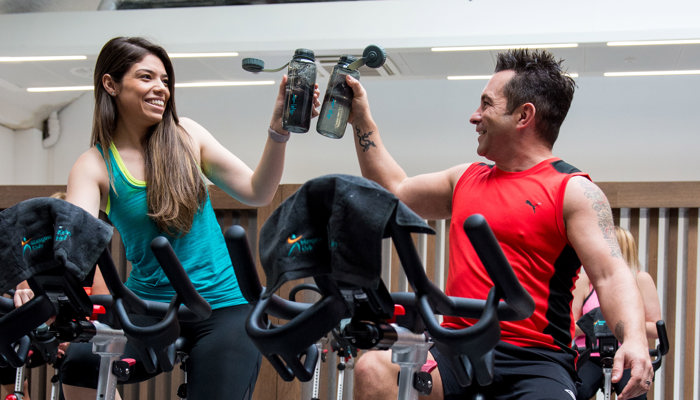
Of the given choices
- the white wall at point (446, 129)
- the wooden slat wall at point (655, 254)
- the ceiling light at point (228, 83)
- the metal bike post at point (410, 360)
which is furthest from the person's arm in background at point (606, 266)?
the ceiling light at point (228, 83)

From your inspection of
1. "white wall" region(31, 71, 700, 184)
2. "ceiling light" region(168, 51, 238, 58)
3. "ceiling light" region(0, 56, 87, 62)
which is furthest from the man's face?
"ceiling light" region(0, 56, 87, 62)

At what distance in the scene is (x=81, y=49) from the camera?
5.80m

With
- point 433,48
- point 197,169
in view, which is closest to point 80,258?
point 197,169

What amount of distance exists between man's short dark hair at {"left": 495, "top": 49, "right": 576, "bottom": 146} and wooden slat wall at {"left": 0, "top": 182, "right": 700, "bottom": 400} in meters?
2.16

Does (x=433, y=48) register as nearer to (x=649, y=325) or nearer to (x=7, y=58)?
(x=649, y=325)

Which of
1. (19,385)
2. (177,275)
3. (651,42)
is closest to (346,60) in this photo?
(177,275)

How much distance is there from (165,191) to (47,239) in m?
0.52

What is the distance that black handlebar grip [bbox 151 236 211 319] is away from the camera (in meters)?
1.37

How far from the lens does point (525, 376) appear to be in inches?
71.5

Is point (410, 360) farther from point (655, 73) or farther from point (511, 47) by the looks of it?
point (655, 73)

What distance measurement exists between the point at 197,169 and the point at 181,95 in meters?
5.28

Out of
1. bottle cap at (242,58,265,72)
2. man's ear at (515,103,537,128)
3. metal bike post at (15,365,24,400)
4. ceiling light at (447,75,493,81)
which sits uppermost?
ceiling light at (447,75,493,81)

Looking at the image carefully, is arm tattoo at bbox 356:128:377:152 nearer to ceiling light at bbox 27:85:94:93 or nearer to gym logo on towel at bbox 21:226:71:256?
gym logo on towel at bbox 21:226:71:256

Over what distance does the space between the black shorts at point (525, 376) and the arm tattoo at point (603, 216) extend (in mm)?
277
